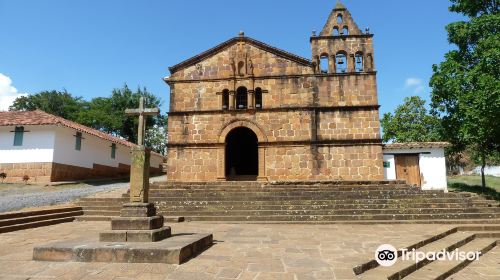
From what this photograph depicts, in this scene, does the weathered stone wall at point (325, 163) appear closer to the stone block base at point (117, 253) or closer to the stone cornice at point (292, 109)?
the stone cornice at point (292, 109)

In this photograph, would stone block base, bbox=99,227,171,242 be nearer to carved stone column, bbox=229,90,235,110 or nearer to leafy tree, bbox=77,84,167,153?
carved stone column, bbox=229,90,235,110

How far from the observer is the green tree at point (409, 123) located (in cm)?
3288

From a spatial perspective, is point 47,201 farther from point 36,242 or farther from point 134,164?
point 134,164

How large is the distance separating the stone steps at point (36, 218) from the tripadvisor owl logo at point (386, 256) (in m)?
9.47

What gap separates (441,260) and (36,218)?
11.1 metres

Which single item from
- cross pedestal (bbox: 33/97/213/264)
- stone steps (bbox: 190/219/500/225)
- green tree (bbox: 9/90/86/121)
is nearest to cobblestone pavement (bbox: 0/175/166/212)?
stone steps (bbox: 190/219/500/225)

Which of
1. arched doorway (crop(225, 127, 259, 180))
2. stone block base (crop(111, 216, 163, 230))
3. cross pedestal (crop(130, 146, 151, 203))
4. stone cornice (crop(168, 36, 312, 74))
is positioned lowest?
stone block base (crop(111, 216, 163, 230))

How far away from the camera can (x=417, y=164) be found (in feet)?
59.2

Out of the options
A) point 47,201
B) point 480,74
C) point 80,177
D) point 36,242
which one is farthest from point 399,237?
point 80,177
